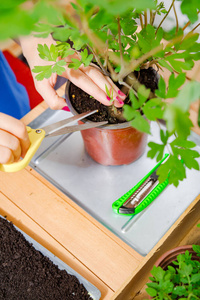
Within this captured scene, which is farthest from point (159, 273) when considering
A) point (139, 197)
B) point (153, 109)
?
point (153, 109)

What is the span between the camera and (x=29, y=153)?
2.44ft

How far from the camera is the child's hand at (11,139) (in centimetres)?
70

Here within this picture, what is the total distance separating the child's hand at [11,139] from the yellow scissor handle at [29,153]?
0.02m

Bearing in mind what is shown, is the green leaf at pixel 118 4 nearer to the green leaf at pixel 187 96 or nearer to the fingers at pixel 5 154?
the green leaf at pixel 187 96

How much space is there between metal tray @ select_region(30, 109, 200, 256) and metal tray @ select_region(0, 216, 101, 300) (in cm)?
14

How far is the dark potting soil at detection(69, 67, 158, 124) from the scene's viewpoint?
2.52 ft

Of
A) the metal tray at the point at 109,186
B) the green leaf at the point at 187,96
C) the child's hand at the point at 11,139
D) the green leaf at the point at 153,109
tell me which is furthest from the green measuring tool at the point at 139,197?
the green leaf at the point at 187,96

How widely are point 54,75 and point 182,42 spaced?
0.40 metres

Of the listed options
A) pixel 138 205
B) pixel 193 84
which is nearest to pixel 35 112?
pixel 138 205

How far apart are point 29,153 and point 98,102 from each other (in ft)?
0.70

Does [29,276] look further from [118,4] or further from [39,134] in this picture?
[118,4]

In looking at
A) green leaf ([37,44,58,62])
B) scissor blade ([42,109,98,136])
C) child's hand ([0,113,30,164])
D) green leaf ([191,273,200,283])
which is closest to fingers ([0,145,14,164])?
child's hand ([0,113,30,164])

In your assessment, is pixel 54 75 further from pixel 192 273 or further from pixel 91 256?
pixel 192 273

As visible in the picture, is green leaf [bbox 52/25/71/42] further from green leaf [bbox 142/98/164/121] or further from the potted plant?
the potted plant
